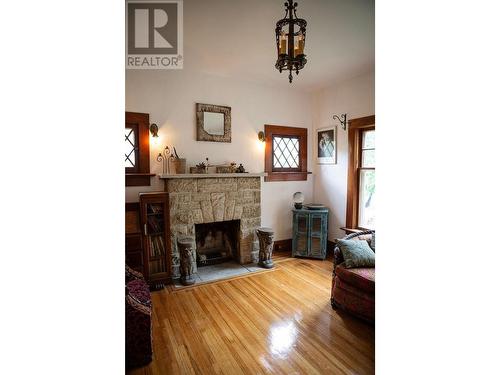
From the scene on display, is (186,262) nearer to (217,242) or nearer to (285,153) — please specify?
(217,242)

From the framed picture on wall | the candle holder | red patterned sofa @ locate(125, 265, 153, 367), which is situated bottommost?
red patterned sofa @ locate(125, 265, 153, 367)

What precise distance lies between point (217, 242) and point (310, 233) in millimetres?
1556

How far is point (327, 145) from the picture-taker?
14.8 feet

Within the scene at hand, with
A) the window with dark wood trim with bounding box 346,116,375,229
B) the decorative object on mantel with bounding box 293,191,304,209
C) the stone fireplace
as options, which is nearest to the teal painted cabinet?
the decorative object on mantel with bounding box 293,191,304,209

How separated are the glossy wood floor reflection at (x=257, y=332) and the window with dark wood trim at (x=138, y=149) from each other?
1.52 metres

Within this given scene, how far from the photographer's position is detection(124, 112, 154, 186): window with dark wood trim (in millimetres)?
3395

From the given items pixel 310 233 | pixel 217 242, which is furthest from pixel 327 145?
pixel 217 242

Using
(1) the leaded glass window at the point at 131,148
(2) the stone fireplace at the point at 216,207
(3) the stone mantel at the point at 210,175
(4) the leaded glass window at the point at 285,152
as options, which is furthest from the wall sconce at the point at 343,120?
(1) the leaded glass window at the point at 131,148

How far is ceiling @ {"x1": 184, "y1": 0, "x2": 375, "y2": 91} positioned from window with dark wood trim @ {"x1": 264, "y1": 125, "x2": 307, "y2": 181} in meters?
0.88

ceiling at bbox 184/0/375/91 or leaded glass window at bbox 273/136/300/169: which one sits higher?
ceiling at bbox 184/0/375/91

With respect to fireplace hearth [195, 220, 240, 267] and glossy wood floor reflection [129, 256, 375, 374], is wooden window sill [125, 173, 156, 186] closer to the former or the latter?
fireplace hearth [195, 220, 240, 267]
